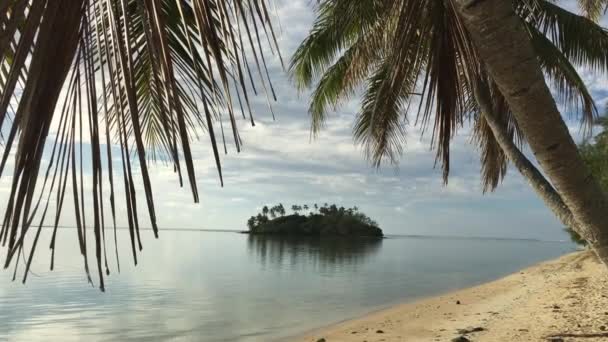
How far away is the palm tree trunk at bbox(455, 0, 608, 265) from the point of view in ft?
7.08

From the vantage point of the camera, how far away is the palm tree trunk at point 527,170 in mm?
3432

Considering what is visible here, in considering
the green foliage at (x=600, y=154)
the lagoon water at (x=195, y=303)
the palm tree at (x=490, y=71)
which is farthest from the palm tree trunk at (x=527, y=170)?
the green foliage at (x=600, y=154)

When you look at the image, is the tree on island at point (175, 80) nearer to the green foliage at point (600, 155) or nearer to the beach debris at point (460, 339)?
the beach debris at point (460, 339)

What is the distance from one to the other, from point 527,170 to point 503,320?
303 inches

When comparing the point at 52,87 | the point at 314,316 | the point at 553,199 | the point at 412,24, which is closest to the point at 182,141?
the point at 52,87

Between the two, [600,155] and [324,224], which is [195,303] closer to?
[600,155]

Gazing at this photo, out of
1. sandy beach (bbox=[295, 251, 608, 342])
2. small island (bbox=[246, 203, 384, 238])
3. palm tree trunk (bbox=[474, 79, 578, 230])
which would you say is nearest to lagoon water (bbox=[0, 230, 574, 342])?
sandy beach (bbox=[295, 251, 608, 342])

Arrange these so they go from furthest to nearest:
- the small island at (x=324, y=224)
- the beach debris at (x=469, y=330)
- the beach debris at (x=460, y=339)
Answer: the small island at (x=324, y=224) → the beach debris at (x=469, y=330) → the beach debris at (x=460, y=339)

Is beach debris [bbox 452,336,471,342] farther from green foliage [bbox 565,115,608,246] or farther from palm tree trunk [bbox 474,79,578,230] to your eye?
green foliage [bbox 565,115,608,246]

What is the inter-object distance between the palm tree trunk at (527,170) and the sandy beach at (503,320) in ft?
14.8

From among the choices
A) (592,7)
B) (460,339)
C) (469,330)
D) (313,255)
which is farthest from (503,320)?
(313,255)

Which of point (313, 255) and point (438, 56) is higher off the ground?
point (438, 56)

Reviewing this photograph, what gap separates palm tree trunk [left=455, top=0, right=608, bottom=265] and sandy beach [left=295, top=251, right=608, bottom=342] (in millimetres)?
5201

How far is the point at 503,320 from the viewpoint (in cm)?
1043
